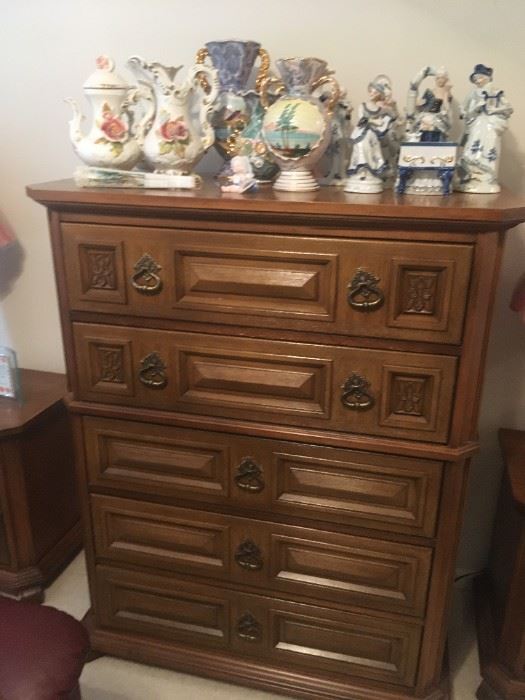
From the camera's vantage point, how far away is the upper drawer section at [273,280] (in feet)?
3.84

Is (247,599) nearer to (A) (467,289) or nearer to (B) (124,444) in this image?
(B) (124,444)

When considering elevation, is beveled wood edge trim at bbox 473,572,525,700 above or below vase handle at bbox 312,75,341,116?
below

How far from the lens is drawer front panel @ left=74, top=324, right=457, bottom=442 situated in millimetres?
1249

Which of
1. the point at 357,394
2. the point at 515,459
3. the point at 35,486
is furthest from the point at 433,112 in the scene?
the point at 35,486

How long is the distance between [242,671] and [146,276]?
1.03m

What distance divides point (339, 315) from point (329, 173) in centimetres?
44

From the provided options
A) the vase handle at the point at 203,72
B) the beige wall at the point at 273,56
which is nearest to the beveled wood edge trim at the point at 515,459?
the beige wall at the point at 273,56

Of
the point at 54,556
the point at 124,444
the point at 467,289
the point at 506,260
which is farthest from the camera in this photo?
the point at 54,556

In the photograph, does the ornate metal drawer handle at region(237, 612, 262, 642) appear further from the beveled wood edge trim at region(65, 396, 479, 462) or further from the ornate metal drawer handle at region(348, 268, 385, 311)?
the ornate metal drawer handle at region(348, 268, 385, 311)

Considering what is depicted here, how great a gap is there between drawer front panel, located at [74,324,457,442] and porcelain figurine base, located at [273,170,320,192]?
329 millimetres

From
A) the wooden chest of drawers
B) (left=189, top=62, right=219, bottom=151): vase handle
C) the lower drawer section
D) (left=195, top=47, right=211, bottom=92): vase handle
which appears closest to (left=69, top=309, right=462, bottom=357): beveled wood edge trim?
the wooden chest of drawers

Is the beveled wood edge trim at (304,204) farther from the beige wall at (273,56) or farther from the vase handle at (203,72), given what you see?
the beige wall at (273,56)

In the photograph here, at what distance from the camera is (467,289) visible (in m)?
1.15

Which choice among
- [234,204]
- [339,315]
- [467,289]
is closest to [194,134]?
[234,204]
